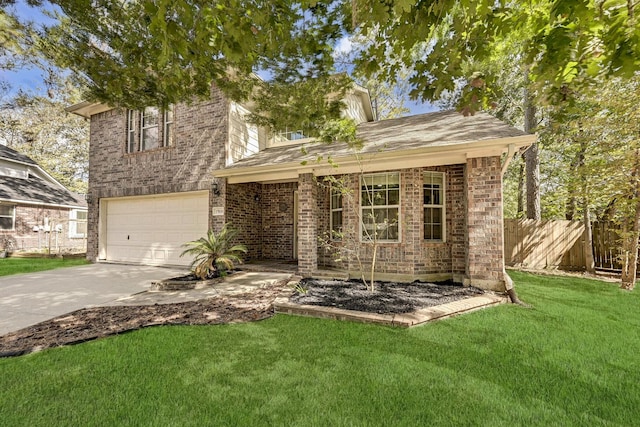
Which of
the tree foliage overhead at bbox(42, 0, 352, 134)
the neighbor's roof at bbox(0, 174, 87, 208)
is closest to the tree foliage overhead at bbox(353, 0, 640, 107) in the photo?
the tree foliage overhead at bbox(42, 0, 352, 134)

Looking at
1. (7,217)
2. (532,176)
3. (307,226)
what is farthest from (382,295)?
(7,217)

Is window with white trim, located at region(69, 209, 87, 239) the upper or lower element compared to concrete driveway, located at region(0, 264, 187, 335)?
upper

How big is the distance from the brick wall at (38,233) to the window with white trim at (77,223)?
275mm

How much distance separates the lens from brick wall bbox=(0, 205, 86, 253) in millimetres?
14977

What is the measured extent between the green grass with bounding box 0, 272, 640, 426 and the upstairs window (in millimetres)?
7902

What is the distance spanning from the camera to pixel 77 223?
18.5m

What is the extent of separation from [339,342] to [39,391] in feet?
9.38

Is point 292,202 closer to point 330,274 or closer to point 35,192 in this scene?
point 330,274

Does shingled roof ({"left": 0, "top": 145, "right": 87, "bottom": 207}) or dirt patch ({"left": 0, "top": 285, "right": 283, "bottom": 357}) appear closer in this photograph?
dirt patch ({"left": 0, "top": 285, "right": 283, "bottom": 357})

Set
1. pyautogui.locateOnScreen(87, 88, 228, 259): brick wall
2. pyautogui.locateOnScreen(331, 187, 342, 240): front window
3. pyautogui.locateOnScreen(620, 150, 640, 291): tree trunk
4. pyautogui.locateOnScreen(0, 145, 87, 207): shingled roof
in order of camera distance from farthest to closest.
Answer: pyautogui.locateOnScreen(0, 145, 87, 207): shingled roof, pyautogui.locateOnScreen(87, 88, 228, 259): brick wall, pyautogui.locateOnScreen(331, 187, 342, 240): front window, pyautogui.locateOnScreen(620, 150, 640, 291): tree trunk

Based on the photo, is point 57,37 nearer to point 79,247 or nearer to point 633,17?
point 633,17

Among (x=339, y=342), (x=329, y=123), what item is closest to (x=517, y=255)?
(x=329, y=123)

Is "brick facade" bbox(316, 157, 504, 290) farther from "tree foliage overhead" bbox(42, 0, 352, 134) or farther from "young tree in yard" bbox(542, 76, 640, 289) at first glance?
"tree foliage overhead" bbox(42, 0, 352, 134)

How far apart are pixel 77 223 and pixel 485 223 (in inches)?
897
